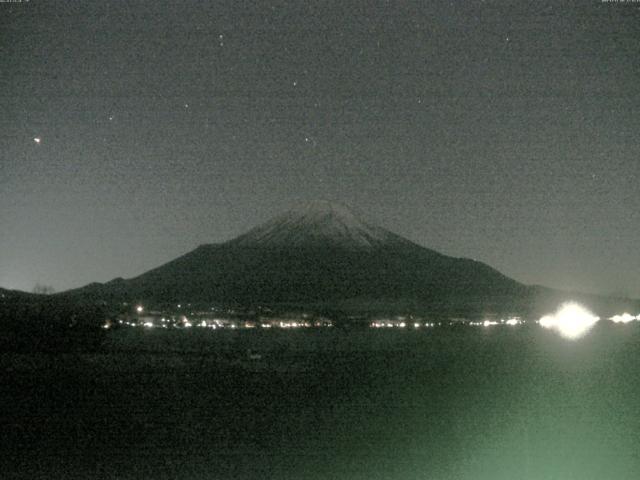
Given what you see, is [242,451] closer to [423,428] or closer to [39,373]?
[423,428]

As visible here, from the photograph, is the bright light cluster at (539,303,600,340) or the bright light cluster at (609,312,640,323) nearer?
the bright light cluster at (539,303,600,340)

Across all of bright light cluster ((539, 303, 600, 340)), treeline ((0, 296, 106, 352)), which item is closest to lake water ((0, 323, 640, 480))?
treeline ((0, 296, 106, 352))

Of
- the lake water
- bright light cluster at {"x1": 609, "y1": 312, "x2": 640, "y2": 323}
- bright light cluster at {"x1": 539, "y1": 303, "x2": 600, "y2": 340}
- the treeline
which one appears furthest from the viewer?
bright light cluster at {"x1": 609, "y1": 312, "x2": 640, "y2": 323}

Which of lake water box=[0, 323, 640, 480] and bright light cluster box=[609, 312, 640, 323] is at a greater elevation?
bright light cluster box=[609, 312, 640, 323]

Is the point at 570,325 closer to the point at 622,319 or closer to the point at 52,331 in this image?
the point at 622,319

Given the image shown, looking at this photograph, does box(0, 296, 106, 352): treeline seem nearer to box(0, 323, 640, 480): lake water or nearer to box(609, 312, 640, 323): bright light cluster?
box(0, 323, 640, 480): lake water

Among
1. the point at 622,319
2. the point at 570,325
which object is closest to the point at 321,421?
the point at 570,325

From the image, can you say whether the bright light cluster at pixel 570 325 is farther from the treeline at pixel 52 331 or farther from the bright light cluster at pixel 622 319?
the treeline at pixel 52 331

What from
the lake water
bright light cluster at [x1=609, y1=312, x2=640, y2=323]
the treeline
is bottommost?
the lake water

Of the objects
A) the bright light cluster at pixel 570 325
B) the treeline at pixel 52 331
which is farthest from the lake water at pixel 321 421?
the bright light cluster at pixel 570 325
